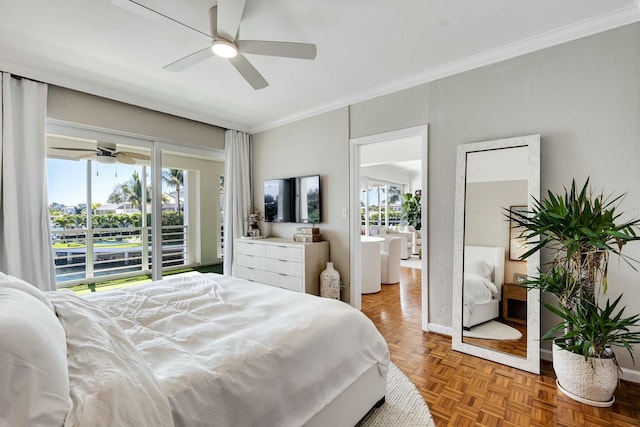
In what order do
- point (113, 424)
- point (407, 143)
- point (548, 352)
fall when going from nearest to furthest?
point (113, 424), point (548, 352), point (407, 143)

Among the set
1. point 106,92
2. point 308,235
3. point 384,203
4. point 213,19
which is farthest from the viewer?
point 384,203

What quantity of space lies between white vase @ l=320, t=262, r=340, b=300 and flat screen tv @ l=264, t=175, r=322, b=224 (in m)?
0.74

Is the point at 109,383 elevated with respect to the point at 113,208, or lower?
lower

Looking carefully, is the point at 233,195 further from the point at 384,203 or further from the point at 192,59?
the point at 384,203

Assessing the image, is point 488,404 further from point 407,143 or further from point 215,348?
point 407,143

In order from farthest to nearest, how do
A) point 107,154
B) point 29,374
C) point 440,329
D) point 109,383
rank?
point 107,154 < point 440,329 < point 109,383 < point 29,374

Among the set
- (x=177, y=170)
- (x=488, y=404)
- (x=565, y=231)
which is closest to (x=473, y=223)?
(x=565, y=231)

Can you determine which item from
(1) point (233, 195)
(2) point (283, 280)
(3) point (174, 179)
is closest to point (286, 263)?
(2) point (283, 280)

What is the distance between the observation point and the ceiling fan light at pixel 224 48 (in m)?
1.91

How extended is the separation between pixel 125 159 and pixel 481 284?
4238 millimetres

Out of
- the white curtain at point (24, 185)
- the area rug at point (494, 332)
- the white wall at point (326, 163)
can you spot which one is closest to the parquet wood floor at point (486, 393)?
the area rug at point (494, 332)

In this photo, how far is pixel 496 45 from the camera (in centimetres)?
243

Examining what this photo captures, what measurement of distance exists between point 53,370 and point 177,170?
3.68 meters

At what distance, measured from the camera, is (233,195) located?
4.52 m
